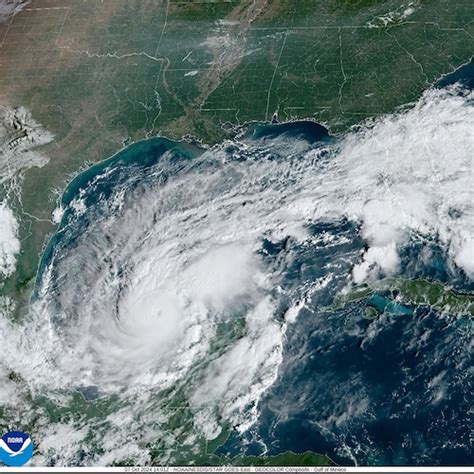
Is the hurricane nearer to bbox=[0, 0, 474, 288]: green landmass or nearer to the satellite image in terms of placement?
the satellite image

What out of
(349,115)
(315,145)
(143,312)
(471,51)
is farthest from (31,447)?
(471,51)

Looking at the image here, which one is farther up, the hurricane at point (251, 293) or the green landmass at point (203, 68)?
the green landmass at point (203, 68)

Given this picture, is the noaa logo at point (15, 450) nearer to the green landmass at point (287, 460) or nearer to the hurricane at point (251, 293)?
the hurricane at point (251, 293)

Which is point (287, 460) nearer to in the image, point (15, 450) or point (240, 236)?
point (240, 236)

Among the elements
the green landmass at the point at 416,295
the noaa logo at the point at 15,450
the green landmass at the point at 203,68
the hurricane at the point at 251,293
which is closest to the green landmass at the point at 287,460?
the hurricane at the point at 251,293

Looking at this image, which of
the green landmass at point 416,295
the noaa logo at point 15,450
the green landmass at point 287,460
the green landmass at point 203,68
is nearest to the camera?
the green landmass at point 287,460

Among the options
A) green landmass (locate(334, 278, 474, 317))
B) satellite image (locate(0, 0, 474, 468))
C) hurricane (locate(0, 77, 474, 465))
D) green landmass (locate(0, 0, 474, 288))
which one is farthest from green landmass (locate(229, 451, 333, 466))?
green landmass (locate(0, 0, 474, 288))
